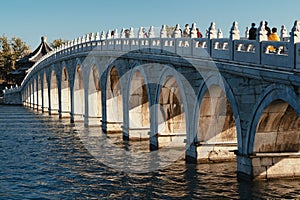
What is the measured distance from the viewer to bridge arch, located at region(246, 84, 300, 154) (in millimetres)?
13633

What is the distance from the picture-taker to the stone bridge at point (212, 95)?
13336 millimetres

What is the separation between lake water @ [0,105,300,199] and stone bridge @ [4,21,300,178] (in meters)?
0.81

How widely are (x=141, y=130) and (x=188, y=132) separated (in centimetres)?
729

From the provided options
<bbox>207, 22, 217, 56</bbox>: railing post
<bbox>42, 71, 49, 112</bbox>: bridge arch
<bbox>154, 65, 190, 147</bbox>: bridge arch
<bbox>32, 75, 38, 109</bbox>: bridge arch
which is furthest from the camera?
<bbox>32, 75, 38, 109</bbox>: bridge arch

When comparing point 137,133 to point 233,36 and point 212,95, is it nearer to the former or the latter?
point 212,95

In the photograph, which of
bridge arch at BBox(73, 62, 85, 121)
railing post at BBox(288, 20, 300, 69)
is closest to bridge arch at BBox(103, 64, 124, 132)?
bridge arch at BBox(73, 62, 85, 121)

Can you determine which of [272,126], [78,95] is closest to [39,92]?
[78,95]

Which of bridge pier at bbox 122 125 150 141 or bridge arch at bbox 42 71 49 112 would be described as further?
bridge arch at bbox 42 71 49 112

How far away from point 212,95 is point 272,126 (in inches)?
144

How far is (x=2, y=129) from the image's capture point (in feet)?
112

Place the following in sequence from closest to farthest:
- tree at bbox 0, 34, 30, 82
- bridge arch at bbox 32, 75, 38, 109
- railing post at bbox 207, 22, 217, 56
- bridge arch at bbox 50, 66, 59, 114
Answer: railing post at bbox 207, 22, 217, 56 → bridge arch at bbox 50, 66, 59, 114 → bridge arch at bbox 32, 75, 38, 109 → tree at bbox 0, 34, 30, 82

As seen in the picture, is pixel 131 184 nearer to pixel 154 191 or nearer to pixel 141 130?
pixel 154 191

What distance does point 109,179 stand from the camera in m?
16.8

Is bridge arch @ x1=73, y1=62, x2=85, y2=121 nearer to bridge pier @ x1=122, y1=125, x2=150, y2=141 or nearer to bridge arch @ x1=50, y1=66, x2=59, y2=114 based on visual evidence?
bridge arch @ x1=50, y1=66, x2=59, y2=114
